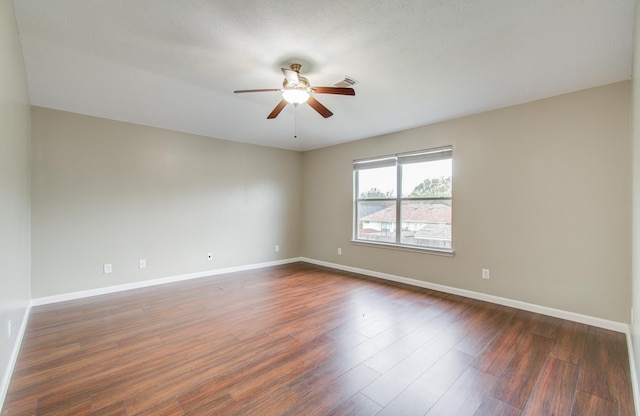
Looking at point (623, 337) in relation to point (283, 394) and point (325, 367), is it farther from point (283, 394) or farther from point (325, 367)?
point (283, 394)

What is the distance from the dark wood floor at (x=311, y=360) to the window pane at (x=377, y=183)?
77.8 inches

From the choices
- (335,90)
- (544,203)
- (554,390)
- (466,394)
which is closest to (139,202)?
(335,90)

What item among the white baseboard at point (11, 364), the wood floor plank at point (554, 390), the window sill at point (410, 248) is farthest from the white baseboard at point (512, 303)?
the white baseboard at point (11, 364)

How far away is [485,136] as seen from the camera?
3635 millimetres

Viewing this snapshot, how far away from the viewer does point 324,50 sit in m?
2.29

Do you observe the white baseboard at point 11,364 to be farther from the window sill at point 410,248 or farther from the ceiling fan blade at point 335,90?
the window sill at point 410,248

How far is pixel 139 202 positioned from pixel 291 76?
3.26 m

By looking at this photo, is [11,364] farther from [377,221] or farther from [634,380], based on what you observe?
[377,221]

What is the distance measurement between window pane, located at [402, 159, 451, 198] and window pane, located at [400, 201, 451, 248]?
0.14 metres

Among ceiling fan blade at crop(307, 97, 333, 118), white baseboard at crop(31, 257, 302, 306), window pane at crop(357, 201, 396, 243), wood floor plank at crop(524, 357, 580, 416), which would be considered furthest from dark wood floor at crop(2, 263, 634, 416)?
ceiling fan blade at crop(307, 97, 333, 118)

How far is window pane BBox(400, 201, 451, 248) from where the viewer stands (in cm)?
408

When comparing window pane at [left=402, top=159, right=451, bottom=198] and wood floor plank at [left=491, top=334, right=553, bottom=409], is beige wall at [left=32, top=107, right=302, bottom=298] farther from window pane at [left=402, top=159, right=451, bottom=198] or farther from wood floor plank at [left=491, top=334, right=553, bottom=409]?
wood floor plank at [left=491, top=334, right=553, bottom=409]

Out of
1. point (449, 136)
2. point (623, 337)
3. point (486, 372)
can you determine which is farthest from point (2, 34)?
point (623, 337)

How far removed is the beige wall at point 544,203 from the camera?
2783mm
